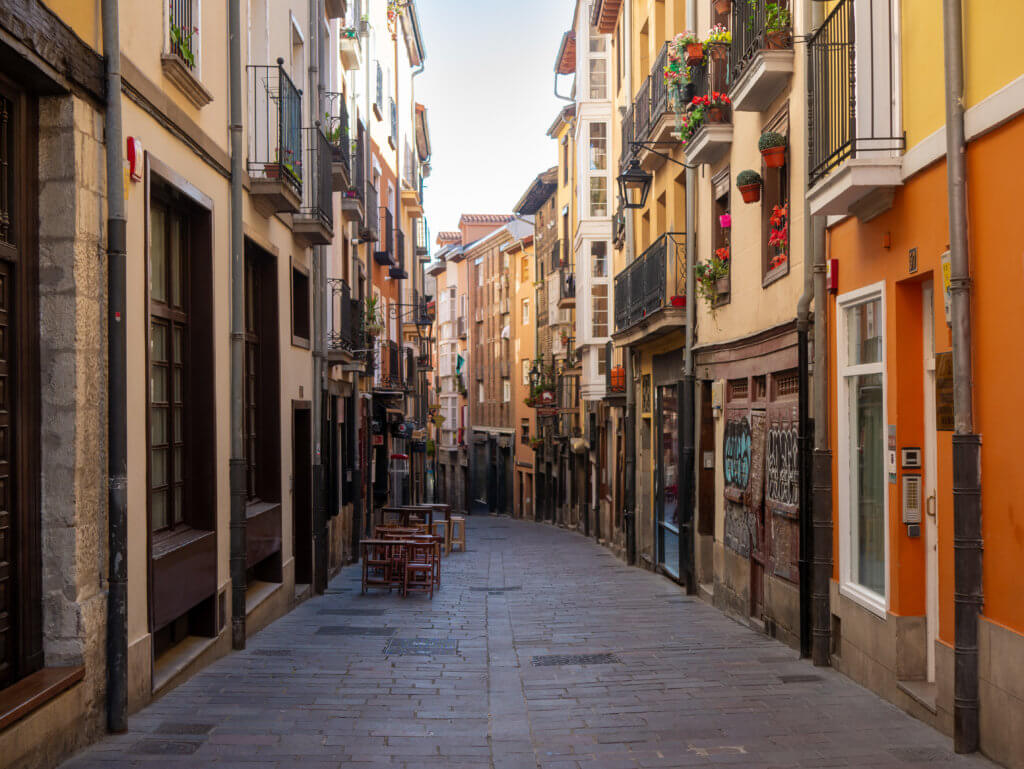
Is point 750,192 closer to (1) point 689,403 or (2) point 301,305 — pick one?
(1) point 689,403

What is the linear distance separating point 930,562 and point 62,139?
6378 mm

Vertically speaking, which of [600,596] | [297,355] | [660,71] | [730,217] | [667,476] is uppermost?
[660,71]

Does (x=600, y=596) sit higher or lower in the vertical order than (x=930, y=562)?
lower

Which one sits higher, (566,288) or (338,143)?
(338,143)

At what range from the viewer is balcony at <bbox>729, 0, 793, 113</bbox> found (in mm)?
11375

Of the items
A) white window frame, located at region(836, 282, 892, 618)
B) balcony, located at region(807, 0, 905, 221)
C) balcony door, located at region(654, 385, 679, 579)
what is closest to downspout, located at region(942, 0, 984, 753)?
balcony, located at region(807, 0, 905, 221)

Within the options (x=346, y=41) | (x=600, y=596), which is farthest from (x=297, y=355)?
(x=346, y=41)

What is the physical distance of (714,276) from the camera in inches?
590

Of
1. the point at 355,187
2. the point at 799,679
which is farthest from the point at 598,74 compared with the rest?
the point at 799,679

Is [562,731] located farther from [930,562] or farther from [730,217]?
[730,217]

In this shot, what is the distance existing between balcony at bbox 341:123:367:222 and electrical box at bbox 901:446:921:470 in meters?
13.5

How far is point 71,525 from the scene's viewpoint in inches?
268

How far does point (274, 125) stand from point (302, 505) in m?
5.49

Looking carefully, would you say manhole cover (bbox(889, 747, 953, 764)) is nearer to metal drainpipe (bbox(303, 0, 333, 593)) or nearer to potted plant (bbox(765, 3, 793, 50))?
potted plant (bbox(765, 3, 793, 50))
